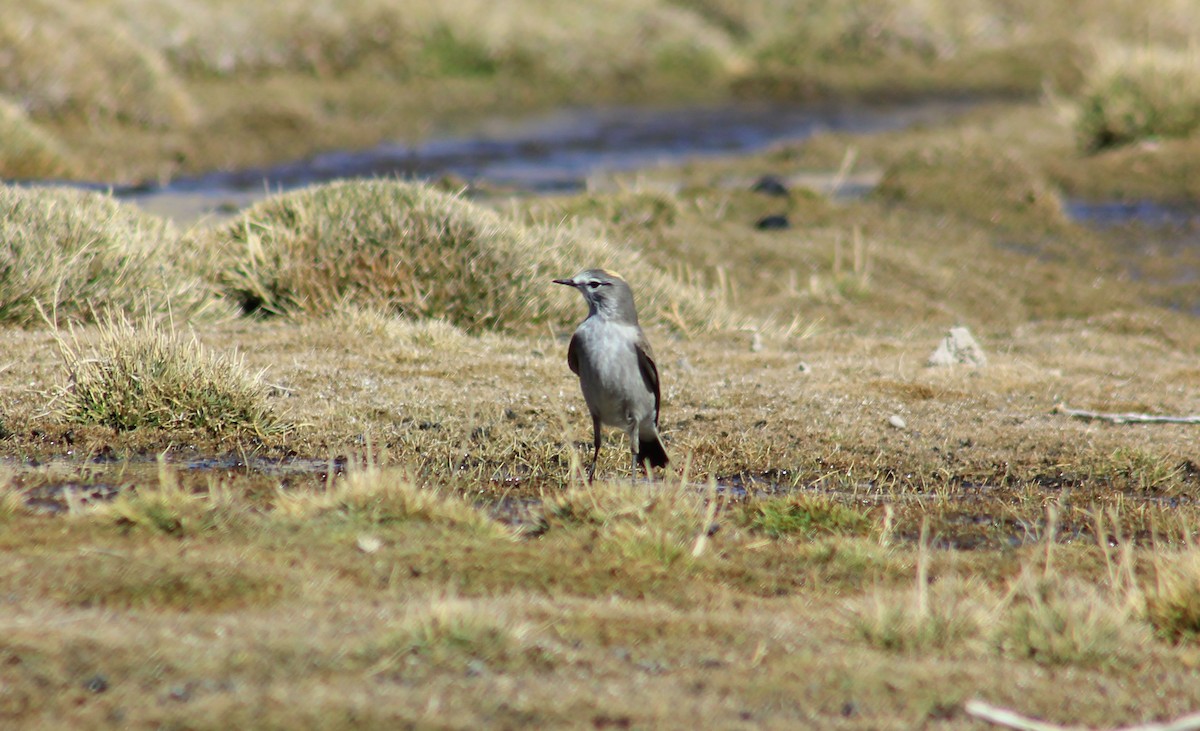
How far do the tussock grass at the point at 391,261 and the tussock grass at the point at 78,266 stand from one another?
22.3 inches

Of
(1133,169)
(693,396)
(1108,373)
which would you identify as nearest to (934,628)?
(693,396)

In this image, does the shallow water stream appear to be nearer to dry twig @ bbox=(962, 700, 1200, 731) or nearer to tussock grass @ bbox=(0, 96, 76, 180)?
tussock grass @ bbox=(0, 96, 76, 180)

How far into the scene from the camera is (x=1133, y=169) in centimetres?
2272

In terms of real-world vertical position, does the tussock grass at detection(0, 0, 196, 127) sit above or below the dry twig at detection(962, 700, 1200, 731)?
below

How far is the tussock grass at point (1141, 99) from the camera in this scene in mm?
Result: 23250

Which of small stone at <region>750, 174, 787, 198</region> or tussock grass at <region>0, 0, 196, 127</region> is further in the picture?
tussock grass at <region>0, 0, 196, 127</region>

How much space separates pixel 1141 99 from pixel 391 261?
16045 millimetres

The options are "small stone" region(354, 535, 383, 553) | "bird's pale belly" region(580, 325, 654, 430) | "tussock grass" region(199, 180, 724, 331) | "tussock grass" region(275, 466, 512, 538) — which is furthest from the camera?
"tussock grass" region(199, 180, 724, 331)

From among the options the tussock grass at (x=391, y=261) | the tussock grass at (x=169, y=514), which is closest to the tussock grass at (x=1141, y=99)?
the tussock grass at (x=391, y=261)

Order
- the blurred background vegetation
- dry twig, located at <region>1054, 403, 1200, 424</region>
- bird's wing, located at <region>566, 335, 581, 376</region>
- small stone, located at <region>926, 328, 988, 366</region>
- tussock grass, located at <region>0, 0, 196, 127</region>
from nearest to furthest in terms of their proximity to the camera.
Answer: bird's wing, located at <region>566, 335, 581, 376</region>, dry twig, located at <region>1054, 403, 1200, 424</region>, small stone, located at <region>926, 328, 988, 366</region>, the blurred background vegetation, tussock grass, located at <region>0, 0, 196, 127</region>

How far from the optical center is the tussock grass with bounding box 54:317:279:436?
7.82m

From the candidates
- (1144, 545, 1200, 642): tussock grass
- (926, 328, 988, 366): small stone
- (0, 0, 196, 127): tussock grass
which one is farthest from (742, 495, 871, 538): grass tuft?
(0, 0, 196, 127): tussock grass

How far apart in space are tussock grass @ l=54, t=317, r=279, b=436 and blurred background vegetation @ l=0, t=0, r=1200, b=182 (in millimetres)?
13290

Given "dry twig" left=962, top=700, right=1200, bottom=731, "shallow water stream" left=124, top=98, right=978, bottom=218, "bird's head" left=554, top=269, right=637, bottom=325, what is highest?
"bird's head" left=554, top=269, right=637, bottom=325
